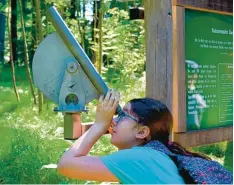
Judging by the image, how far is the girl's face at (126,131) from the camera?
6.04 feet

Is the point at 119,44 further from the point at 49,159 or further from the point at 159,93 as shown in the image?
the point at 159,93

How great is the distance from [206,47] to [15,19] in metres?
16.1

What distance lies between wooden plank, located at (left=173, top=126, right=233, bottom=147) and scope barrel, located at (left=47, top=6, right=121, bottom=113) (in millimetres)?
1458

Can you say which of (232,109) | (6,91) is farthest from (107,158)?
(6,91)

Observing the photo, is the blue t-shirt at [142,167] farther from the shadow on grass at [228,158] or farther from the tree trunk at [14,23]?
the tree trunk at [14,23]

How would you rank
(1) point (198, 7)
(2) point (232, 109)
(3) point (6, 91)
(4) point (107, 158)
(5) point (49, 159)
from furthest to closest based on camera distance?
(3) point (6, 91)
(5) point (49, 159)
(2) point (232, 109)
(1) point (198, 7)
(4) point (107, 158)

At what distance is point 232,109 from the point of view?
4.03 metres

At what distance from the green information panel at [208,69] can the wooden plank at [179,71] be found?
61 mm

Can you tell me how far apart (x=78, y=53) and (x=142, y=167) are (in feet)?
2.57

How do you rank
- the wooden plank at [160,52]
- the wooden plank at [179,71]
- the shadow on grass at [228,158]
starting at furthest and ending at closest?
the shadow on grass at [228,158] → the wooden plank at [179,71] → the wooden plank at [160,52]

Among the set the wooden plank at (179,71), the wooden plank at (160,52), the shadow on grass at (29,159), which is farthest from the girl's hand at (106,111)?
the shadow on grass at (29,159)

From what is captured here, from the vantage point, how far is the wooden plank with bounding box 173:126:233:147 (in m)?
3.53

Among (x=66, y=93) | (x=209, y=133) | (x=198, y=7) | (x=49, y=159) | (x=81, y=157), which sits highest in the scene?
(x=198, y=7)

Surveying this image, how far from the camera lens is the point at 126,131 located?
185 cm
